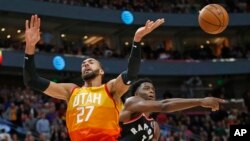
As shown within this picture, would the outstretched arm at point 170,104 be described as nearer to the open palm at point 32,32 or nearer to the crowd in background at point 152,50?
the open palm at point 32,32

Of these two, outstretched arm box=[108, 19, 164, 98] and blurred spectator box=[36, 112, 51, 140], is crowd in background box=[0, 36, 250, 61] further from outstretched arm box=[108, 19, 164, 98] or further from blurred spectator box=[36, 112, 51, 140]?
outstretched arm box=[108, 19, 164, 98]

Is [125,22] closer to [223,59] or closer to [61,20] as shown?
[61,20]

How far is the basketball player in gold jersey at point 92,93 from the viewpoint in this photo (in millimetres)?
6297

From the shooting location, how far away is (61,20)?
29.9 m

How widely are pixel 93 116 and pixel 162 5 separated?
1112 inches

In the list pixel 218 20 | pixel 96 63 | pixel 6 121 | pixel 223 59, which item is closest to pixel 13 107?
pixel 6 121

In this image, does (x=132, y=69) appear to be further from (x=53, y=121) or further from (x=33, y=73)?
(x=53, y=121)

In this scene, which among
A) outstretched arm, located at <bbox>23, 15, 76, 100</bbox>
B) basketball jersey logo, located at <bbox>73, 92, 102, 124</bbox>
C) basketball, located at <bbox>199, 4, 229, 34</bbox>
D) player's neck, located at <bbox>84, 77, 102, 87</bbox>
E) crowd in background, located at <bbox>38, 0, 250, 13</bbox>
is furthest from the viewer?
crowd in background, located at <bbox>38, 0, 250, 13</bbox>

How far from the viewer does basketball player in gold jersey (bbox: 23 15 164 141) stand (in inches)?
248

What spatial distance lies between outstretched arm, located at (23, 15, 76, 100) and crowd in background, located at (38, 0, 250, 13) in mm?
22672

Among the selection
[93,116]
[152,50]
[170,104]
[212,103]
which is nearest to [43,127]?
[93,116]

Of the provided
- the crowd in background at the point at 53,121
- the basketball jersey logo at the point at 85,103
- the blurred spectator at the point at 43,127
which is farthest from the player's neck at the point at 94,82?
the blurred spectator at the point at 43,127

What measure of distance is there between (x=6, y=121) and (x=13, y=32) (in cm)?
1360

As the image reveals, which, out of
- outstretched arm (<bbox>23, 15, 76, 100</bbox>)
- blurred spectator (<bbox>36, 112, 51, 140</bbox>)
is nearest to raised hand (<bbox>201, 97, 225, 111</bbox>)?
outstretched arm (<bbox>23, 15, 76, 100</bbox>)
